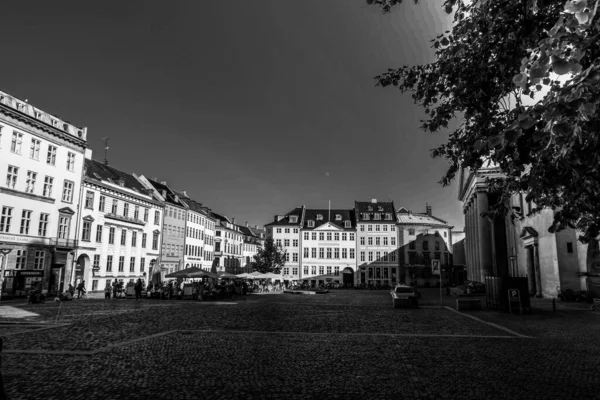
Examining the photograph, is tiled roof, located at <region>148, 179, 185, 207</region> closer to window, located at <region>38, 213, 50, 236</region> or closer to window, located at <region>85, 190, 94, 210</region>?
window, located at <region>85, 190, 94, 210</region>

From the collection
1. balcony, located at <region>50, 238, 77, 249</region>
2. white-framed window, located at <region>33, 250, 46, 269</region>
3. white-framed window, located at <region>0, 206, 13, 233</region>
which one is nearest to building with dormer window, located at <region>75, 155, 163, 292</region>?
balcony, located at <region>50, 238, 77, 249</region>

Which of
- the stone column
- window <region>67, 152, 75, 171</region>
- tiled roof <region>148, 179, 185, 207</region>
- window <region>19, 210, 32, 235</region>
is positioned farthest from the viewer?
tiled roof <region>148, 179, 185, 207</region>

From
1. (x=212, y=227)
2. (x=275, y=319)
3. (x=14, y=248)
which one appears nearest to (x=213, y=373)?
(x=275, y=319)

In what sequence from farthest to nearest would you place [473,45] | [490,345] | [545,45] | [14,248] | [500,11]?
[14,248], [490,345], [473,45], [500,11], [545,45]

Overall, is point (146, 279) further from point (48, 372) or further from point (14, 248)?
point (48, 372)

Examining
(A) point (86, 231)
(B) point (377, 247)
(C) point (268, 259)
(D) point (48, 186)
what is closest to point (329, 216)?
(B) point (377, 247)

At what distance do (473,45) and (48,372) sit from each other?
37.1 ft

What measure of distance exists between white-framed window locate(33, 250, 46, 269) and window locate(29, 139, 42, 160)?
8101 millimetres

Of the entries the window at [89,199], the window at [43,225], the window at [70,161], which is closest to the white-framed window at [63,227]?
the window at [43,225]

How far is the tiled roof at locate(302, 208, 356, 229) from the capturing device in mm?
82906

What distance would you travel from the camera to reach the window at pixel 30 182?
3400cm

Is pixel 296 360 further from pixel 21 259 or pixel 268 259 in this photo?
pixel 268 259

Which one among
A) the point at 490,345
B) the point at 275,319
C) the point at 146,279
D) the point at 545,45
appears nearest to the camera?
the point at 545,45

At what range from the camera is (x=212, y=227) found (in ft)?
246
